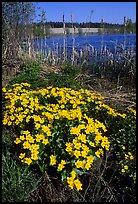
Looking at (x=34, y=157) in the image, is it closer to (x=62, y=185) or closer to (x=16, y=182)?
(x=16, y=182)

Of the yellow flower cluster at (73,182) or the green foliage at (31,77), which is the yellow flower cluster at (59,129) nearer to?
the yellow flower cluster at (73,182)

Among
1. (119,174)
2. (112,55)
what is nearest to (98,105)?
(119,174)

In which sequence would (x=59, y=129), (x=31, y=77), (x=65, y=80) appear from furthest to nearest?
(x=31, y=77)
(x=65, y=80)
(x=59, y=129)

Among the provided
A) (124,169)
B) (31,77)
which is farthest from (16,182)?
(31,77)

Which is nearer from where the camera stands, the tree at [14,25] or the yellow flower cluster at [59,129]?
the yellow flower cluster at [59,129]

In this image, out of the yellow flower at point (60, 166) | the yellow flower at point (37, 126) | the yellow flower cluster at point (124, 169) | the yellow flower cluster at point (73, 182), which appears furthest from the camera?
the yellow flower at point (37, 126)

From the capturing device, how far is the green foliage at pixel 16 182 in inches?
94.7

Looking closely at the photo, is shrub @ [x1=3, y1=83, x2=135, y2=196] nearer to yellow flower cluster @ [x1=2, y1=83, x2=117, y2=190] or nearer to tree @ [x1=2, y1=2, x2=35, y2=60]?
yellow flower cluster @ [x1=2, y1=83, x2=117, y2=190]

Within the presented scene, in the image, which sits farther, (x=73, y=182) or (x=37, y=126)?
(x=37, y=126)

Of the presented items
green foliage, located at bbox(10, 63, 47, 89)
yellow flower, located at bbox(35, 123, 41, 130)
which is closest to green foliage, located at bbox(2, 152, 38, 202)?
yellow flower, located at bbox(35, 123, 41, 130)

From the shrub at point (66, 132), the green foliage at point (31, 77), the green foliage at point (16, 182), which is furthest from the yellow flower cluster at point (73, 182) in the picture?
the green foliage at point (31, 77)

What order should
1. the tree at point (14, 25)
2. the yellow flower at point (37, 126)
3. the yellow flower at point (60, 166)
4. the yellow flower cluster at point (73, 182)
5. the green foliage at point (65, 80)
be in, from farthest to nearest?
the tree at point (14, 25)
the green foliage at point (65, 80)
the yellow flower at point (37, 126)
the yellow flower at point (60, 166)
the yellow flower cluster at point (73, 182)

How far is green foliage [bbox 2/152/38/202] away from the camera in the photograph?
240cm

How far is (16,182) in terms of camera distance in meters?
2.46
